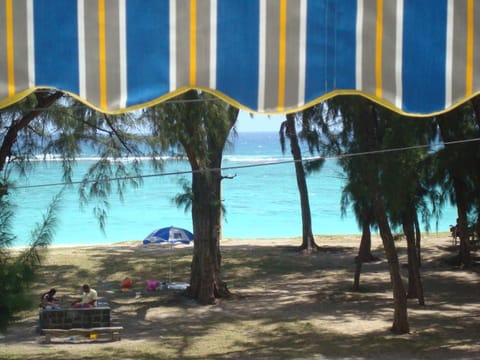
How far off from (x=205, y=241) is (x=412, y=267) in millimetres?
4432

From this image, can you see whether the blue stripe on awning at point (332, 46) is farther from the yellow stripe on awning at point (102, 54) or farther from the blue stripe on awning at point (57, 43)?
the blue stripe on awning at point (57, 43)

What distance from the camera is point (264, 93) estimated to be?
12.7 ft

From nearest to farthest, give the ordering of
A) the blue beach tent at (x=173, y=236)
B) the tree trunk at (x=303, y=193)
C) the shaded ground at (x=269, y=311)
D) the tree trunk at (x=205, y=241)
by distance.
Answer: the shaded ground at (x=269, y=311) < the tree trunk at (x=205, y=241) < the blue beach tent at (x=173, y=236) < the tree trunk at (x=303, y=193)

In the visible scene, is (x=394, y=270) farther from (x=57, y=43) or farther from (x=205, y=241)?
(x=57, y=43)

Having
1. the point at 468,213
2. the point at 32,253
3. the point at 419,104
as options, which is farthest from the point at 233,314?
the point at 419,104

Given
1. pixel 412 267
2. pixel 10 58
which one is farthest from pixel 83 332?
pixel 10 58

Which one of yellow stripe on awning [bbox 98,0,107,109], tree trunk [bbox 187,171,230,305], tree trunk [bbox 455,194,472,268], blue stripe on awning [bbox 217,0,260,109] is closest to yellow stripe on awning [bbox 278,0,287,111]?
blue stripe on awning [bbox 217,0,260,109]

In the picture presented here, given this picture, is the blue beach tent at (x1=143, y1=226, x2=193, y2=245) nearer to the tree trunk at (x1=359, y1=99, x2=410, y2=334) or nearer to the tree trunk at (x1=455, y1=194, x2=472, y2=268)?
the tree trunk at (x1=455, y1=194, x2=472, y2=268)

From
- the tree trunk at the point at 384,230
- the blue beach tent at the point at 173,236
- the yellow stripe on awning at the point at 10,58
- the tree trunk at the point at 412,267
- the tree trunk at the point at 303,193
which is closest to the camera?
the yellow stripe on awning at the point at 10,58

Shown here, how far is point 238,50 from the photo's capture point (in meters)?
3.88

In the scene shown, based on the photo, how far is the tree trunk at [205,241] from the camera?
17.4m

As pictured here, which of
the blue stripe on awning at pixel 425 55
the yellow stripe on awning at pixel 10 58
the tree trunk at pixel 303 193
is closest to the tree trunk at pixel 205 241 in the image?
the tree trunk at pixel 303 193

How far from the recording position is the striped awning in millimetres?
3807

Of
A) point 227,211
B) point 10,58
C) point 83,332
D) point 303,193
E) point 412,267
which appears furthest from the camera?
point 227,211
